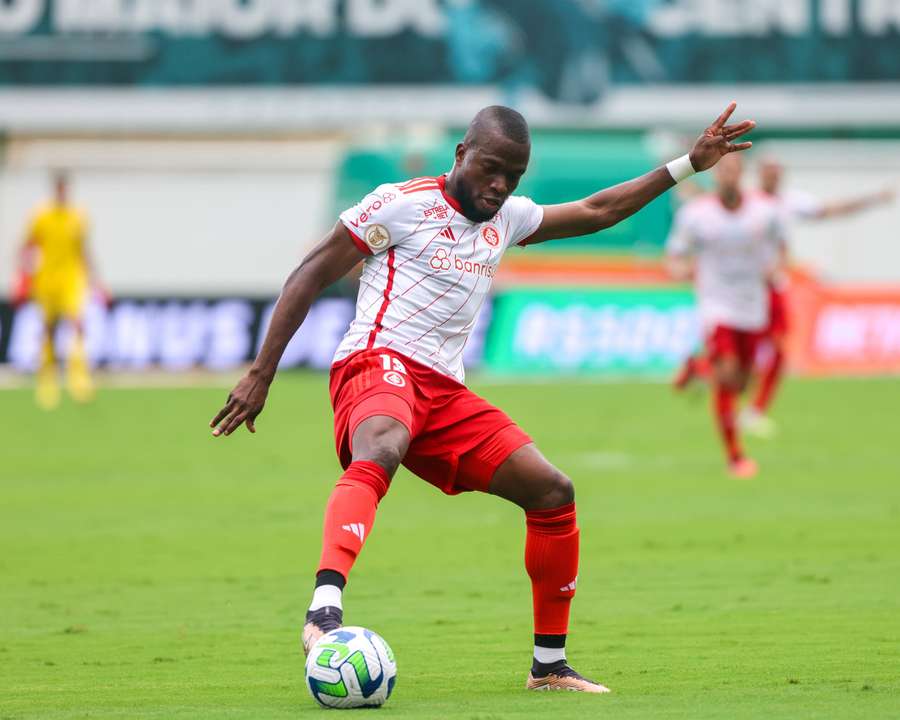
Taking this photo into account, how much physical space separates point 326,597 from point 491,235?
168 cm

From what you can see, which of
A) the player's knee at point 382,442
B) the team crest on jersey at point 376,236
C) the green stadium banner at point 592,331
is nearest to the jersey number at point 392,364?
the player's knee at point 382,442

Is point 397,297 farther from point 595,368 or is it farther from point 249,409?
point 595,368

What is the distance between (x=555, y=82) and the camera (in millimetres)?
38094

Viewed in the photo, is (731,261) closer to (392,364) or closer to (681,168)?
(681,168)

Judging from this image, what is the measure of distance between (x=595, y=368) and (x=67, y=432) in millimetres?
10436

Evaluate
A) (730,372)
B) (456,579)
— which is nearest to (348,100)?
(730,372)

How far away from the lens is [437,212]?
22.2 feet

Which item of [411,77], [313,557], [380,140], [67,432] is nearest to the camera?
[313,557]

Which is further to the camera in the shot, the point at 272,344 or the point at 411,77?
the point at 411,77

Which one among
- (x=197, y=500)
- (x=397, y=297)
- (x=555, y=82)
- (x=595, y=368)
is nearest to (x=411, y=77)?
(x=555, y=82)

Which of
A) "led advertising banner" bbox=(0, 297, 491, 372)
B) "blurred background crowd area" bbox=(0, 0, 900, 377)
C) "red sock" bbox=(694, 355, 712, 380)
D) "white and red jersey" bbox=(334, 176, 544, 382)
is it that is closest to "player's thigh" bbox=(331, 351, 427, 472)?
"white and red jersey" bbox=(334, 176, 544, 382)

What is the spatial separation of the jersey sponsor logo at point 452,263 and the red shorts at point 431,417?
1.22 ft

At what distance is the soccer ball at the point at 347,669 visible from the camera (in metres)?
5.90

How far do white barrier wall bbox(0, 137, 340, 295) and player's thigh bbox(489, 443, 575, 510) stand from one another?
3300 cm
